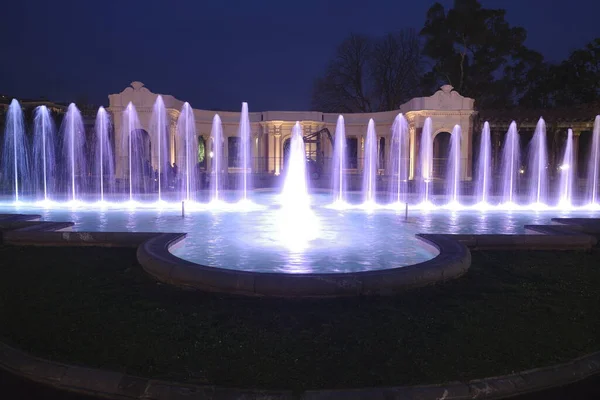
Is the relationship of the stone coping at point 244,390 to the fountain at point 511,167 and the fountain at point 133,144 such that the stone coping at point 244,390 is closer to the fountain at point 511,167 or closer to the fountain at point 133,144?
the fountain at point 511,167

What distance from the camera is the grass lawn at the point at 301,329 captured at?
3.96m

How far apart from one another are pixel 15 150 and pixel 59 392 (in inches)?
1133

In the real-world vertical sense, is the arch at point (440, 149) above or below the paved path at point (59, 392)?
above

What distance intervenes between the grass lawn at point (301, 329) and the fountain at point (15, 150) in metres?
24.7

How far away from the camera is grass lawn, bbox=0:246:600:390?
13.0 ft

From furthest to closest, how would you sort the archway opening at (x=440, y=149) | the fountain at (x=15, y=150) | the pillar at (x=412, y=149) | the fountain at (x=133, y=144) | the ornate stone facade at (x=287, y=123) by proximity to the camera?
1. the archway opening at (x=440, y=149)
2. the pillar at (x=412, y=149)
3. the ornate stone facade at (x=287, y=123)
4. the fountain at (x=133, y=144)
5. the fountain at (x=15, y=150)

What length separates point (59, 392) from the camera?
3.73m

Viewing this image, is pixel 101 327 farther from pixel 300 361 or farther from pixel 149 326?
pixel 300 361

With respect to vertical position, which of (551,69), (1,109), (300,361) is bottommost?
(300,361)

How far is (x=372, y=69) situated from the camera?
150 feet

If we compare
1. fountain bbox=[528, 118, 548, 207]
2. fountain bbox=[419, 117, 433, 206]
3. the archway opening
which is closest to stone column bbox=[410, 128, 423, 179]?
fountain bbox=[419, 117, 433, 206]

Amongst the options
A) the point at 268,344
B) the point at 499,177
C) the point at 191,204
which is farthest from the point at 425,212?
the point at 499,177

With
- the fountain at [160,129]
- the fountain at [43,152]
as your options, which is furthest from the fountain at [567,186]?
the fountain at [43,152]

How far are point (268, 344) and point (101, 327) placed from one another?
5.71 ft
